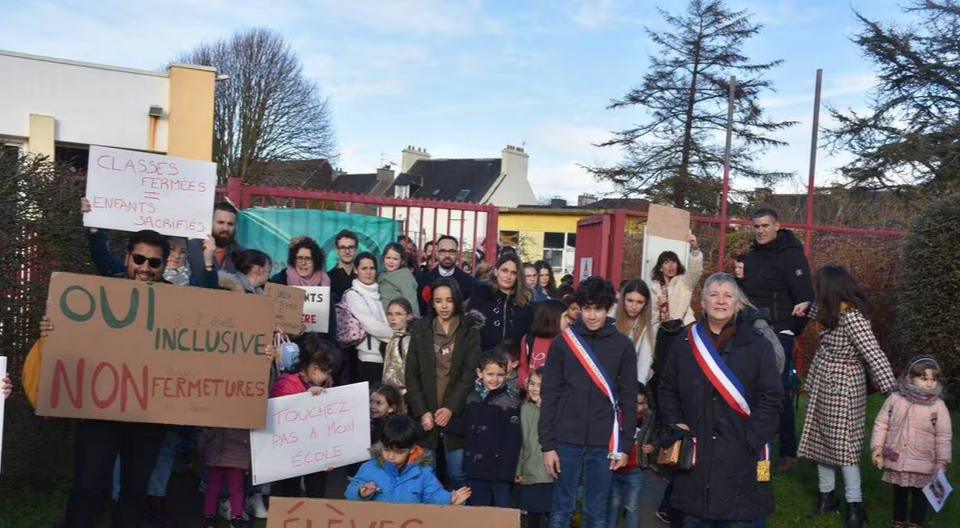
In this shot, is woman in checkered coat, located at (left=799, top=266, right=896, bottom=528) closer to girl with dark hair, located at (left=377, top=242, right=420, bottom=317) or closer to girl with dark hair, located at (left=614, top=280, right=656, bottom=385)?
girl with dark hair, located at (left=614, top=280, right=656, bottom=385)

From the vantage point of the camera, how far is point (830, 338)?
6176mm

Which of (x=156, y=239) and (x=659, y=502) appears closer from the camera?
(x=156, y=239)

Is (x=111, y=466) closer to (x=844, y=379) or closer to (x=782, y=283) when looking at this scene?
(x=844, y=379)

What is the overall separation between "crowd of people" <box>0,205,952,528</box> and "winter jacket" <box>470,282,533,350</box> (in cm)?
1

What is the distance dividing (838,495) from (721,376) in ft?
10.7

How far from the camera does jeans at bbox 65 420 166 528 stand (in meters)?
4.31

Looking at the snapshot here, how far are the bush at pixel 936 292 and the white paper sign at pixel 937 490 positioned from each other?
11.8ft

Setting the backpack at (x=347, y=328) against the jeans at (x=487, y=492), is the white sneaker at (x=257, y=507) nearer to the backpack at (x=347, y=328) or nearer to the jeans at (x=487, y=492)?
the backpack at (x=347, y=328)

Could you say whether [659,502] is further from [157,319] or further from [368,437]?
[157,319]

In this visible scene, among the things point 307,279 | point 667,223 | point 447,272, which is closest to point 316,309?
point 307,279

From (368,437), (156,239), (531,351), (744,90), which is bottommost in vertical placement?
(368,437)

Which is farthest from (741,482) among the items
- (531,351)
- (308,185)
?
(308,185)

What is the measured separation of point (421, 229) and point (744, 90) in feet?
77.2

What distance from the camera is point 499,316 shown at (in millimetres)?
6543
